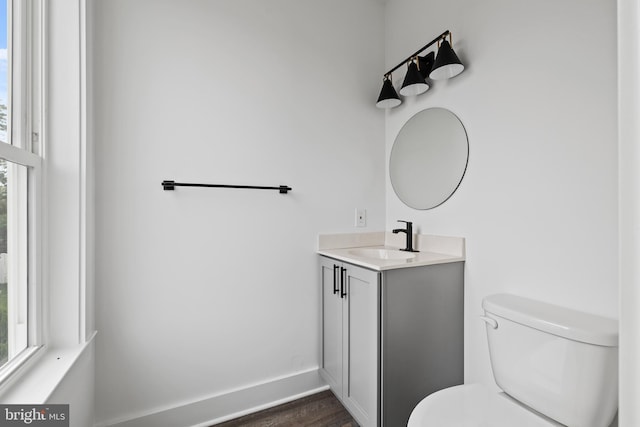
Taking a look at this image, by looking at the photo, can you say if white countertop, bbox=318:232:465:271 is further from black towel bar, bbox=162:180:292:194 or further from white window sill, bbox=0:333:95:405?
white window sill, bbox=0:333:95:405

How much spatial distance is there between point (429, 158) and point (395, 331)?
102 centimetres

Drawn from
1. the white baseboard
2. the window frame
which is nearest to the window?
the window frame

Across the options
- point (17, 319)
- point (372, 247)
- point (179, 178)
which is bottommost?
point (17, 319)

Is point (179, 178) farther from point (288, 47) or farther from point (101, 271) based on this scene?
point (288, 47)

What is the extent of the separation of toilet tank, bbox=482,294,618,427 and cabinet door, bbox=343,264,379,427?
1.58 feet

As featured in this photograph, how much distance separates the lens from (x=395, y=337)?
1308 mm

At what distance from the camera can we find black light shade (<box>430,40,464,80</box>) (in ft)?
4.69

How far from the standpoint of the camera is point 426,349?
1.39 metres

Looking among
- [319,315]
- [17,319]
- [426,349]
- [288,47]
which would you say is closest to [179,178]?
[17,319]

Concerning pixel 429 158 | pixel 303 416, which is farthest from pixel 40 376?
pixel 429 158

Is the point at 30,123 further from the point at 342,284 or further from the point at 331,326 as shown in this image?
the point at 331,326

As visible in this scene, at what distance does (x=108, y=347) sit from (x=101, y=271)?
0.37 meters
